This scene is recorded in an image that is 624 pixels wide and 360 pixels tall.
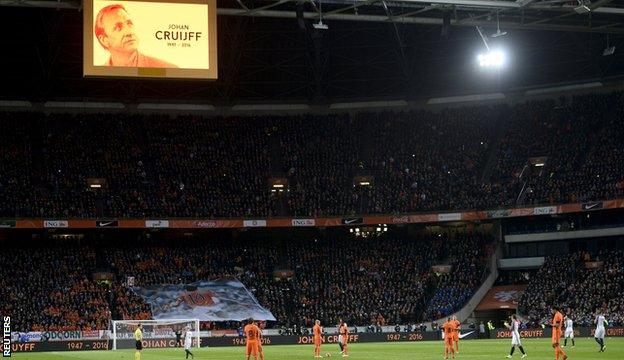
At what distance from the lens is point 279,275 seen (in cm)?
7475

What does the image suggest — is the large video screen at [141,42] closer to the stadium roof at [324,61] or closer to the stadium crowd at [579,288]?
the stadium roof at [324,61]

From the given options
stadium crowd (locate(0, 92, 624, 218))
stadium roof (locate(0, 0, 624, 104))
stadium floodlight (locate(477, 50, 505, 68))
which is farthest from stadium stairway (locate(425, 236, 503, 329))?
stadium floodlight (locate(477, 50, 505, 68))

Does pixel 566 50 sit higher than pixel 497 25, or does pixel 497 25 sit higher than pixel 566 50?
pixel 566 50

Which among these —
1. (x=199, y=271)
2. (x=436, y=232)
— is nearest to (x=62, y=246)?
(x=199, y=271)

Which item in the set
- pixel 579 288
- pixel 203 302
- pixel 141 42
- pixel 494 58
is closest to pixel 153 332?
pixel 203 302

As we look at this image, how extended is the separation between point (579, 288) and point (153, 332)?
2774 cm

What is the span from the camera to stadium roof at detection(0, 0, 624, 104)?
69.4 m

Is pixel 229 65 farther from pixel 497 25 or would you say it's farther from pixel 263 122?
pixel 497 25

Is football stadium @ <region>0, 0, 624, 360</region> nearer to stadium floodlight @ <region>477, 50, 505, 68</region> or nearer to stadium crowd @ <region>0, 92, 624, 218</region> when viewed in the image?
stadium crowd @ <region>0, 92, 624, 218</region>

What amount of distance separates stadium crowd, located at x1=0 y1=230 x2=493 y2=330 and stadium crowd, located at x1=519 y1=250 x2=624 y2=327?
565 cm

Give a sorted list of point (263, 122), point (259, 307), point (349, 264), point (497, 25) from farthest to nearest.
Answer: point (263, 122) < point (349, 264) < point (259, 307) < point (497, 25)

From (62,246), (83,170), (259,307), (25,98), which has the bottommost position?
(259,307)

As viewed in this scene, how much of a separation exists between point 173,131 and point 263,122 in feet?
24.3

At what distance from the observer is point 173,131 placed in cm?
8019
